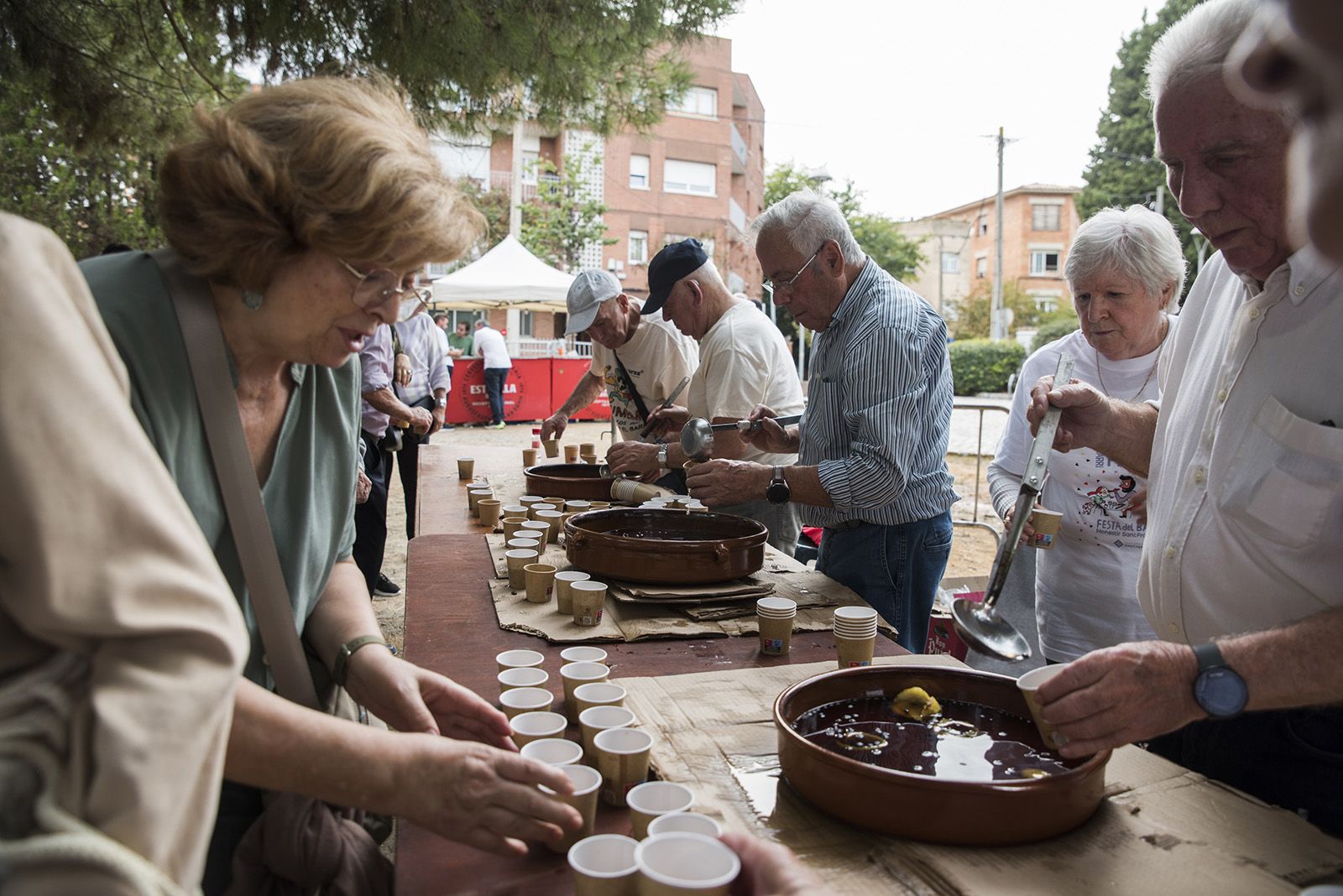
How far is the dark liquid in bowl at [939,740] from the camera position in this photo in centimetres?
132

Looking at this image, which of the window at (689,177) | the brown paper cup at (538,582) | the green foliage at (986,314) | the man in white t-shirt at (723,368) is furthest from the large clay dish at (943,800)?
the green foliage at (986,314)

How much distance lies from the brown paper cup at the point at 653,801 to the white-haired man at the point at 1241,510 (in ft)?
1.78

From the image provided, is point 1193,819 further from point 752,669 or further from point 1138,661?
point 752,669

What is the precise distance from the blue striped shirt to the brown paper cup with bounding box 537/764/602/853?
5.06ft

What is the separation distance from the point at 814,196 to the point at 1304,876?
230 centimetres

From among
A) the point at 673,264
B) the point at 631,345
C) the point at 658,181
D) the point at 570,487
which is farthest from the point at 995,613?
the point at 658,181

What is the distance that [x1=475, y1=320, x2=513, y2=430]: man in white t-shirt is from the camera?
1393 cm

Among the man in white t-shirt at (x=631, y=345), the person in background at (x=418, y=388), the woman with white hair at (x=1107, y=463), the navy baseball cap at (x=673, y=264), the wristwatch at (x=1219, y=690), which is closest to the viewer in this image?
the wristwatch at (x=1219, y=690)

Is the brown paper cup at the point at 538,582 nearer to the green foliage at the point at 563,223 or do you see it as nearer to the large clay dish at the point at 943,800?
the large clay dish at the point at 943,800

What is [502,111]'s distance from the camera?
527 cm

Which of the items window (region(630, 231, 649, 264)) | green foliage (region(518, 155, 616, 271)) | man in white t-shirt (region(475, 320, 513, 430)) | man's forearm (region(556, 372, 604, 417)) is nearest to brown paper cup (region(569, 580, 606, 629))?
man's forearm (region(556, 372, 604, 417))

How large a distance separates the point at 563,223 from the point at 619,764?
23635mm

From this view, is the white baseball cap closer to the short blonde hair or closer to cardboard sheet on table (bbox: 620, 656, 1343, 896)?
the short blonde hair

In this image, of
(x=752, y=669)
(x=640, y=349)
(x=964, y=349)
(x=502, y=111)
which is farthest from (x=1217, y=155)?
(x=964, y=349)
